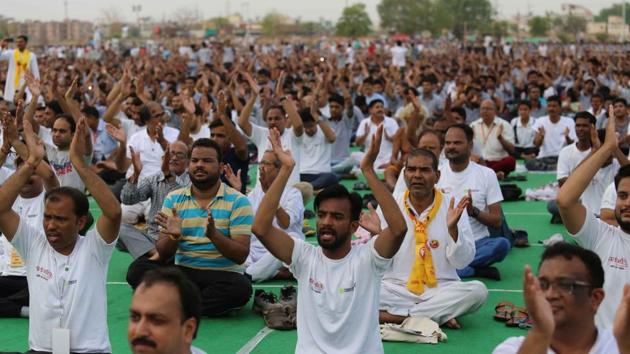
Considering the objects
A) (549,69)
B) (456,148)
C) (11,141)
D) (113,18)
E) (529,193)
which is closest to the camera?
(11,141)

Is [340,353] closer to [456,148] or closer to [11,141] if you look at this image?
[11,141]

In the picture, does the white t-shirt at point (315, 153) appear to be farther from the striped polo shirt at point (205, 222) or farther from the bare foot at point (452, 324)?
the bare foot at point (452, 324)

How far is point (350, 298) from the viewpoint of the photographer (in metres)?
6.01

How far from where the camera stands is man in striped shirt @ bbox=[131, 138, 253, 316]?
8008 millimetres

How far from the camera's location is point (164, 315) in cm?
407

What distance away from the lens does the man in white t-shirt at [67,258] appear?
587 cm

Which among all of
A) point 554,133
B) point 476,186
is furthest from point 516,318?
point 554,133

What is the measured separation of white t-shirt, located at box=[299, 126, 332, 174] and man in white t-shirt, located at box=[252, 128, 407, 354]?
8.20m

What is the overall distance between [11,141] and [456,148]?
3.88m

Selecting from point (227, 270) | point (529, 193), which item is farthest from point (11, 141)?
point (529, 193)

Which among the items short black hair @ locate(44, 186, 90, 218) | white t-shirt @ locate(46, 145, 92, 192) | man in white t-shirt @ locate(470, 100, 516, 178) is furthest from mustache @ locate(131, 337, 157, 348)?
man in white t-shirt @ locate(470, 100, 516, 178)

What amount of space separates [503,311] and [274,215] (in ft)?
9.99

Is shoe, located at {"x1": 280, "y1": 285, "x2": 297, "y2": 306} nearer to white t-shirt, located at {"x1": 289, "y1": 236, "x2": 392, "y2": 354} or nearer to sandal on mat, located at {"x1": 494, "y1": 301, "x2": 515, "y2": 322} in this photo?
sandal on mat, located at {"x1": 494, "y1": 301, "x2": 515, "y2": 322}

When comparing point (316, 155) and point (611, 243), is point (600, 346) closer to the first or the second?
point (611, 243)
